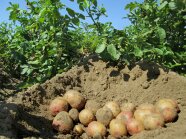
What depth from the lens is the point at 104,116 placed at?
15.2 feet

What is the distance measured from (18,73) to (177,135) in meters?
7.34

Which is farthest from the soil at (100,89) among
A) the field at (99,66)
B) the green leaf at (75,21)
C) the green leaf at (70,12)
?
the green leaf at (70,12)

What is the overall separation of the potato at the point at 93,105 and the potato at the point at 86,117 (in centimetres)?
11

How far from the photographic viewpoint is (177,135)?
4.00 meters

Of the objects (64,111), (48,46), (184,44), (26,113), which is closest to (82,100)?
(64,111)

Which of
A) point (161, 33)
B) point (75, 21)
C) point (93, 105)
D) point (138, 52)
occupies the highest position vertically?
point (75, 21)

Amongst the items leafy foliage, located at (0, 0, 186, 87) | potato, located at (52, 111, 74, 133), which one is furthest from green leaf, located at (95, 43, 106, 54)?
potato, located at (52, 111, 74, 133)

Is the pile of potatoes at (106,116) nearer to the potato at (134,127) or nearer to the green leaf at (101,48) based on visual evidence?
the potato at (134,127)

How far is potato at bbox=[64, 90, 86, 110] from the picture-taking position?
4.86m

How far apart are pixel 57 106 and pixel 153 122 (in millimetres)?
1214

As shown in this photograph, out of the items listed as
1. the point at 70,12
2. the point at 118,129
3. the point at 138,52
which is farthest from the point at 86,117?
the point at 70,12

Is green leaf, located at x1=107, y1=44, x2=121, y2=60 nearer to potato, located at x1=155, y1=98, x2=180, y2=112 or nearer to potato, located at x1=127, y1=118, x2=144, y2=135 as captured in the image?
potato, located at x1=155, y1=98, x2=180, y2=112

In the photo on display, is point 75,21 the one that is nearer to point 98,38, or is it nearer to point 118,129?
point 98,38

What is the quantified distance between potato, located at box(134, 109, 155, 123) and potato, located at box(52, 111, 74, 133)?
2.59 ft
